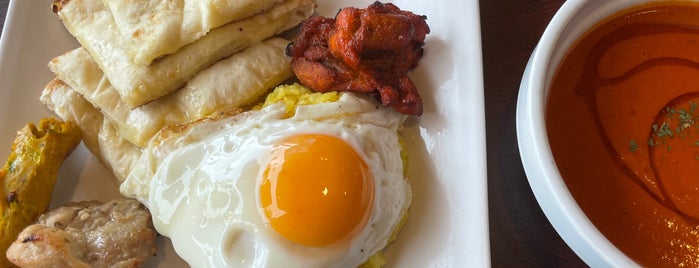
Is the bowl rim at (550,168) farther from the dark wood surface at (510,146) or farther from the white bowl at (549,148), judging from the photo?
the dark wood surface at (510,146)

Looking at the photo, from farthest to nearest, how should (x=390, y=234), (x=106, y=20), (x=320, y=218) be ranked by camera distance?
(x=106, y=20) < (x=390, y=234) < (x=320, y=218)

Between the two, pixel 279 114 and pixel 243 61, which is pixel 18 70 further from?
pixel 279 114

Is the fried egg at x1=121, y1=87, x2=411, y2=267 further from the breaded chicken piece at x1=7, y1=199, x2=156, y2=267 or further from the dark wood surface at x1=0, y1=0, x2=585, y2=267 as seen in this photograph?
the dark wood surface at x1=0, y1=0, x2=585, y2=267

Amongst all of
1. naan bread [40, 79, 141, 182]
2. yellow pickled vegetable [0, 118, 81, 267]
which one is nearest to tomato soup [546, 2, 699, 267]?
naan bread [40, 79, 141, 182]

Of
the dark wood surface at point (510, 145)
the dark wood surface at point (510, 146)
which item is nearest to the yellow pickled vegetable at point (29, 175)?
the dark wood surface at point (510, 145)

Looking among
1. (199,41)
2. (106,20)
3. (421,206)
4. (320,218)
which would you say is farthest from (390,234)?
(106,20)

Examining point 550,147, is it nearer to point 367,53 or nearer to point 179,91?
point 367,53
